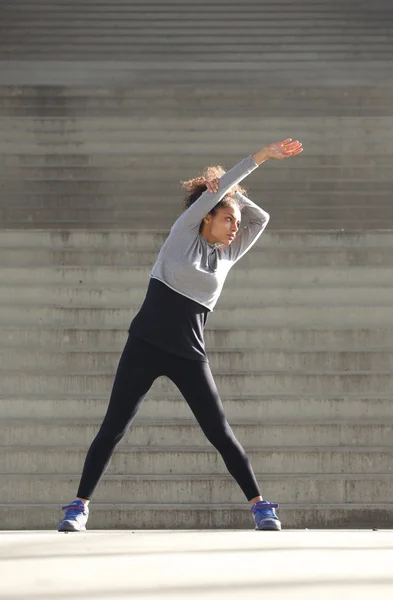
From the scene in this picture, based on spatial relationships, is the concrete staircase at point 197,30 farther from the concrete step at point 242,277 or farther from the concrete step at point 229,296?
the concrete step at point 229,296

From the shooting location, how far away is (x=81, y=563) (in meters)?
2.74

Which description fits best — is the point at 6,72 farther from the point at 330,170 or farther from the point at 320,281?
the point at 320,281

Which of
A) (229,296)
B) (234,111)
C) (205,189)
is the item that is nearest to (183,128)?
(234,111)

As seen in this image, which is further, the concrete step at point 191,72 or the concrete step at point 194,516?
the concrete step at point 191,72

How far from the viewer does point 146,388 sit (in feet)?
12.1

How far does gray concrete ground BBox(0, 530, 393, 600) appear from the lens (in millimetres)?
2379

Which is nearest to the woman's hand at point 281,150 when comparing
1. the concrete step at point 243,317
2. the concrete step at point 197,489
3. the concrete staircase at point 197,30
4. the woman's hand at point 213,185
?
the woman's hand at point 213,185

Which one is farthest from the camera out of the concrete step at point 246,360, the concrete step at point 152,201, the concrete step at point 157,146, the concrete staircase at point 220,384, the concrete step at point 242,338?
the concrete step at point 157,146

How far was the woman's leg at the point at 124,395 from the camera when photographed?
3.62m

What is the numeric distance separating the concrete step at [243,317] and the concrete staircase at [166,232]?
0.03 feet

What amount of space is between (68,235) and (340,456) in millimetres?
2097

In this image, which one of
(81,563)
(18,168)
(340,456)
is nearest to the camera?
(81,563)

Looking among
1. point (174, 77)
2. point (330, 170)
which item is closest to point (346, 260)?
point (330, 170)

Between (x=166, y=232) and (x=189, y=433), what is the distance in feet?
4.72
